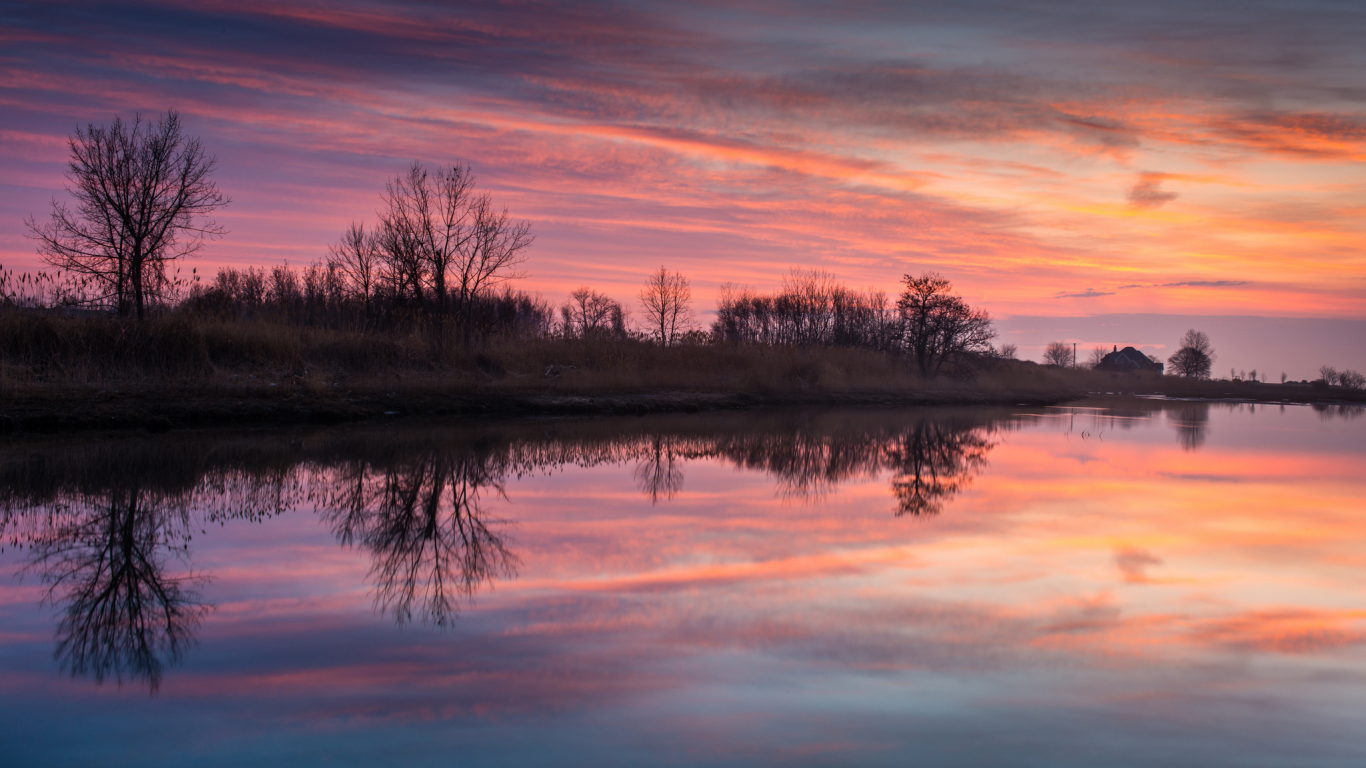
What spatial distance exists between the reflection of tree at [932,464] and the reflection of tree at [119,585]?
21.2 ft

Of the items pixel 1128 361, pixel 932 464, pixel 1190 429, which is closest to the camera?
pixel 932 464

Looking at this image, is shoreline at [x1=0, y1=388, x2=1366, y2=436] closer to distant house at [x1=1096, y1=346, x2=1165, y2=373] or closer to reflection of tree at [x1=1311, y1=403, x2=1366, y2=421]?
reflection of tree at [x1=1311, y1=403, x2=1366, y2=421]

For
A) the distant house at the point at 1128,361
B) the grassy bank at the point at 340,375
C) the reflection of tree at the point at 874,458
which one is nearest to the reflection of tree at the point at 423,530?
the reflection of tree at the point at 874,458

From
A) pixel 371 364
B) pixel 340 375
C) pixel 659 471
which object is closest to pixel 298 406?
pixel 340 375

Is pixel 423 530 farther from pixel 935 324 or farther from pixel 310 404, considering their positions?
pixel 935 324

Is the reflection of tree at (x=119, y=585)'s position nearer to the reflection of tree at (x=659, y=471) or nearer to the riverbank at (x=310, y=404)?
the reflection of tree at (x=659, y=471)

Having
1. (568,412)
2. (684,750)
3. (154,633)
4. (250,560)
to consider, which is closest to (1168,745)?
(684,750)

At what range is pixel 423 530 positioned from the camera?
7.34 metres

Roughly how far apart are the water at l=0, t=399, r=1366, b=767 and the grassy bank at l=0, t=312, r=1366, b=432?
13.3ft

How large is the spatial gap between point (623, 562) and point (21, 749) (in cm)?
380

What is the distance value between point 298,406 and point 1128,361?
10635 centimetres

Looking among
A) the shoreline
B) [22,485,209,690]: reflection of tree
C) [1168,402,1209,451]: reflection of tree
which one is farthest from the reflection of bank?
[1168,402,1209,451]: reflection of tree

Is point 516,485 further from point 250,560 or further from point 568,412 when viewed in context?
point 568,412

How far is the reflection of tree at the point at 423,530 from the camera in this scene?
5.53 m
